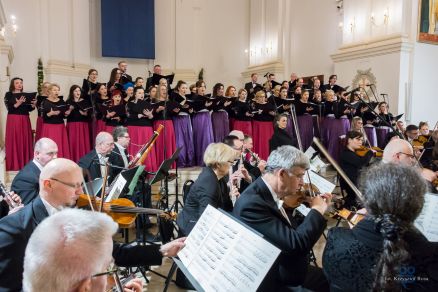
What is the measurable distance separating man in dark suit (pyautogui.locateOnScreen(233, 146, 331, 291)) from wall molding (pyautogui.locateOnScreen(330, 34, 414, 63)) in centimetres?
897

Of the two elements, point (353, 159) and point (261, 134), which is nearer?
point (353, 159)

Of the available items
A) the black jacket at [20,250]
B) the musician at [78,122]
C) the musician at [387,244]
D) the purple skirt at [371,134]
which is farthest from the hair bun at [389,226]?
the purple skirt at [371,134]

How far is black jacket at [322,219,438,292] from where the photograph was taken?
152 cm

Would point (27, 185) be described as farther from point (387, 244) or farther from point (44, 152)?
point (387, 244)

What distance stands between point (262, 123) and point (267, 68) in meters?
6.08

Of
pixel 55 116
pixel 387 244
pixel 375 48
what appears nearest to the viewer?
pixel 387 244

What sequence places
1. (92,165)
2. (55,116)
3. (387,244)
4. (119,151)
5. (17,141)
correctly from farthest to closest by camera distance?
(17,141)
(55,116)
(119,151)
(92,165)
(387,244)

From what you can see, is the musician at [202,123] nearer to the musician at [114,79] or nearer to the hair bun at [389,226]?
the musician at [114,79]

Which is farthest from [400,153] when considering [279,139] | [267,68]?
[267,68]

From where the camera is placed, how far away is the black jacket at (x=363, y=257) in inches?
59.9

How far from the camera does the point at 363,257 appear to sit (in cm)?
161

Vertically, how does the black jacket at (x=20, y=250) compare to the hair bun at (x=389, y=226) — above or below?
below

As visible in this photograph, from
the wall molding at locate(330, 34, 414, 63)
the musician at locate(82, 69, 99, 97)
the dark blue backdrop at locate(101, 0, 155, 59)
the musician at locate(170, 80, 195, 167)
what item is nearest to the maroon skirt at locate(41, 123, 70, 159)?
the musician at locate(82, 69, 99, 97)

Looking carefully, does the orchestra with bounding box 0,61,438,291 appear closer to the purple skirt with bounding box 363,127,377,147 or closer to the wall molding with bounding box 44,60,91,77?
the purple skirt with bounding box 363,127,377,147
